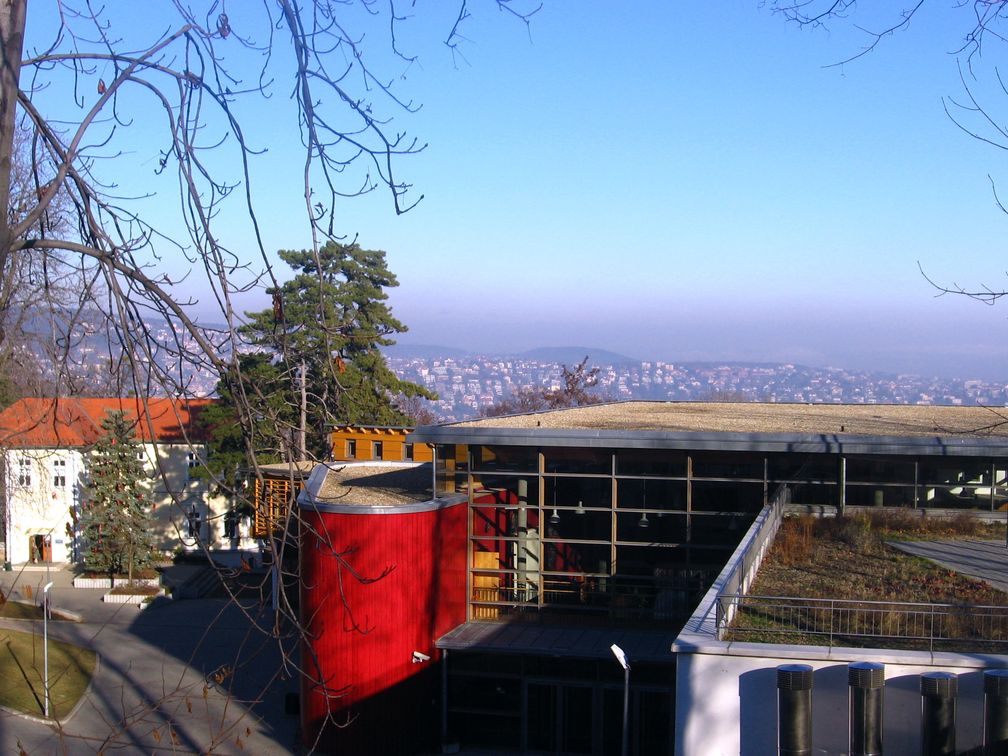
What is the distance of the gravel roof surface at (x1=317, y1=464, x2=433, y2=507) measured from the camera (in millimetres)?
17484

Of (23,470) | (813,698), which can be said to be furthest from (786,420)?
(23,470)

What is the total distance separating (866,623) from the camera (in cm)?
1010

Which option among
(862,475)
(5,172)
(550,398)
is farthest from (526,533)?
(550,398)

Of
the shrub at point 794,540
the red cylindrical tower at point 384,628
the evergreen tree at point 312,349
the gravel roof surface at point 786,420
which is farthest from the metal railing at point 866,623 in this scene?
the red cylindrical tower at point 384,628

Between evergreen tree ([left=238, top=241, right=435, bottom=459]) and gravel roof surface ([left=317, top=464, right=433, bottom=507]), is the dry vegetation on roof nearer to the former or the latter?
gravel roof surface ([left=317, top=464, right=433, bottom=507])

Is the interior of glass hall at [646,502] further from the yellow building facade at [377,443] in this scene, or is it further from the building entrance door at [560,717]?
the yellow building facade at [377,443]

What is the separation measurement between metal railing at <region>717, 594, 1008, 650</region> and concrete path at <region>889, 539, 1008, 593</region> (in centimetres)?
240

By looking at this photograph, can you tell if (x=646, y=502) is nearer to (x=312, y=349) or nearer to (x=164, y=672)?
(x=164, y=672)

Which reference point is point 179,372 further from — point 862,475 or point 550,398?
point 550,398

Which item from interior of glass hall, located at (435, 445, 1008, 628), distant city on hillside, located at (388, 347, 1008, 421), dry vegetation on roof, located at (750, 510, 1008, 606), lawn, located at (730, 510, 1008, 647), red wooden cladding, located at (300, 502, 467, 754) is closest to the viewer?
lawn, located at (730, 510, 1008, 647)

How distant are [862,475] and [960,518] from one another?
6.01 feet

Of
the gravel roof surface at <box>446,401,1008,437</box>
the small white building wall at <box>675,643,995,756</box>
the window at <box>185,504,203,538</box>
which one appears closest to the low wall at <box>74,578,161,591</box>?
the gravel roof surface at <box>446,401,1008,437</box>

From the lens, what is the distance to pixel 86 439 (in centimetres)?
470

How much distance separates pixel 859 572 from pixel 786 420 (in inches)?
453
